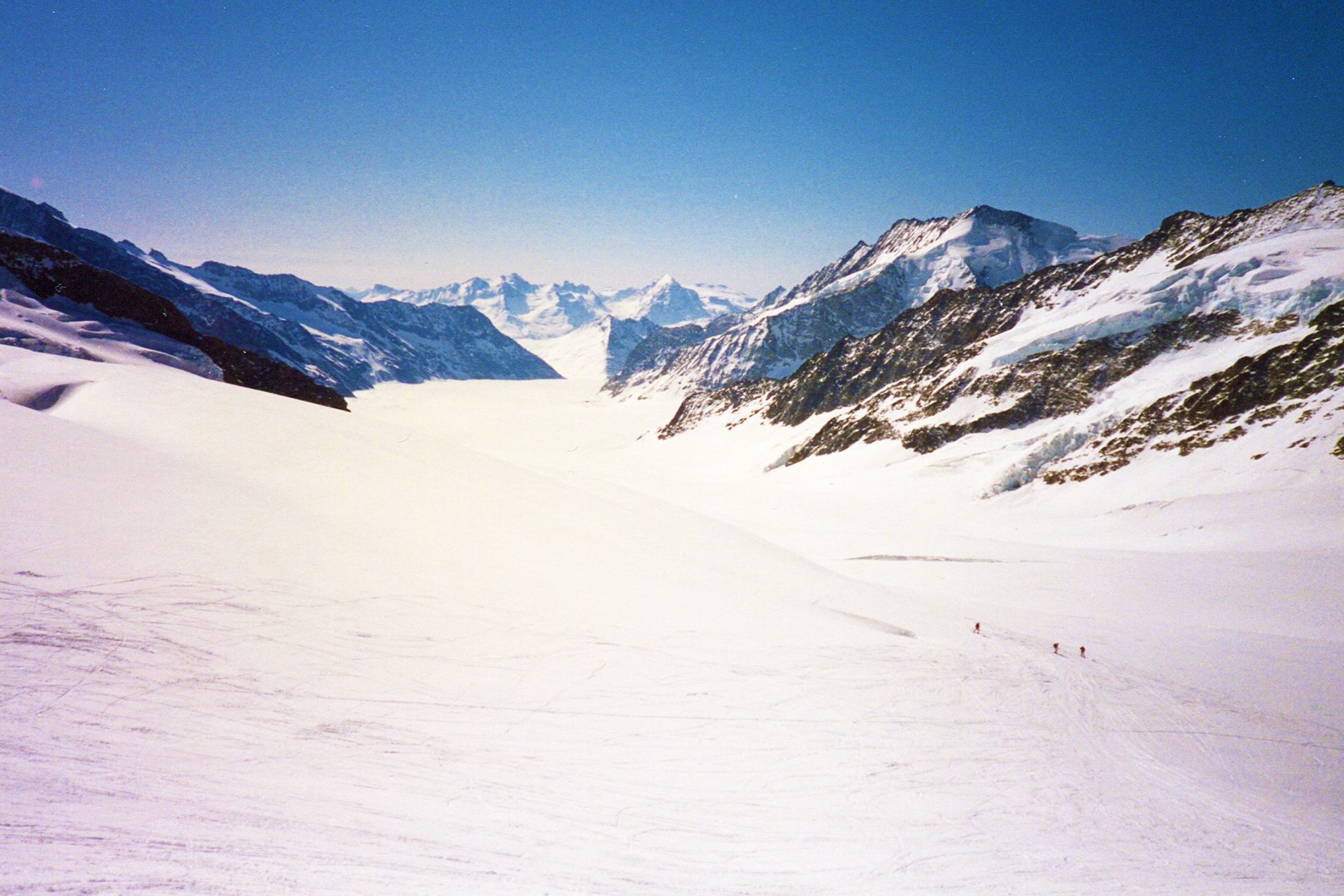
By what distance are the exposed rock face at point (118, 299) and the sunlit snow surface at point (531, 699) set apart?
21.2 m

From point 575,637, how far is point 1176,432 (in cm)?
4877

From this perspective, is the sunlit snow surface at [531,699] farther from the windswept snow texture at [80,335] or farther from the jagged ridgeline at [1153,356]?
the jagged ridgeline at [1153,356]

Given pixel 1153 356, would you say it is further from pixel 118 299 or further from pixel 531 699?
pixel 118 299

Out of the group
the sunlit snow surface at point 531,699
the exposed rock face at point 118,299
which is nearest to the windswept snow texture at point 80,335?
the exposed rock face at point 118,299

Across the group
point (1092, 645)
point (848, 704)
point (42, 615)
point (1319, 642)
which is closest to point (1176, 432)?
point (1319, 642)

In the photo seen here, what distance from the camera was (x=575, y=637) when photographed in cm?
1029

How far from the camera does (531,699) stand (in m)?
8.65

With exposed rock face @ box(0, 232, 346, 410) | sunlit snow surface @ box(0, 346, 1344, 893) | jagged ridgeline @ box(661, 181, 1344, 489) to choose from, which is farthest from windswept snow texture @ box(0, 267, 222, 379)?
jagged ridgeline @ box(661, 181, 1344, 489)

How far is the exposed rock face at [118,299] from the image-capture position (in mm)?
34750

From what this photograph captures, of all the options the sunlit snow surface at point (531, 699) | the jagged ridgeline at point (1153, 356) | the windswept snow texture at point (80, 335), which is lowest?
the sunlit snow surface at point (531, 699)

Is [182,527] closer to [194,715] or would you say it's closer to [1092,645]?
[194,715]

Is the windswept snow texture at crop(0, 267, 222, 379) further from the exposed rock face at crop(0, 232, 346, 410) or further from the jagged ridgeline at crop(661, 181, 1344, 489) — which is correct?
the jagged ridgeline at crop(661, 181, 1344, 489)

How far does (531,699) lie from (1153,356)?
210ft

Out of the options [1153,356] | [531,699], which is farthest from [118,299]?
[1153,356]
